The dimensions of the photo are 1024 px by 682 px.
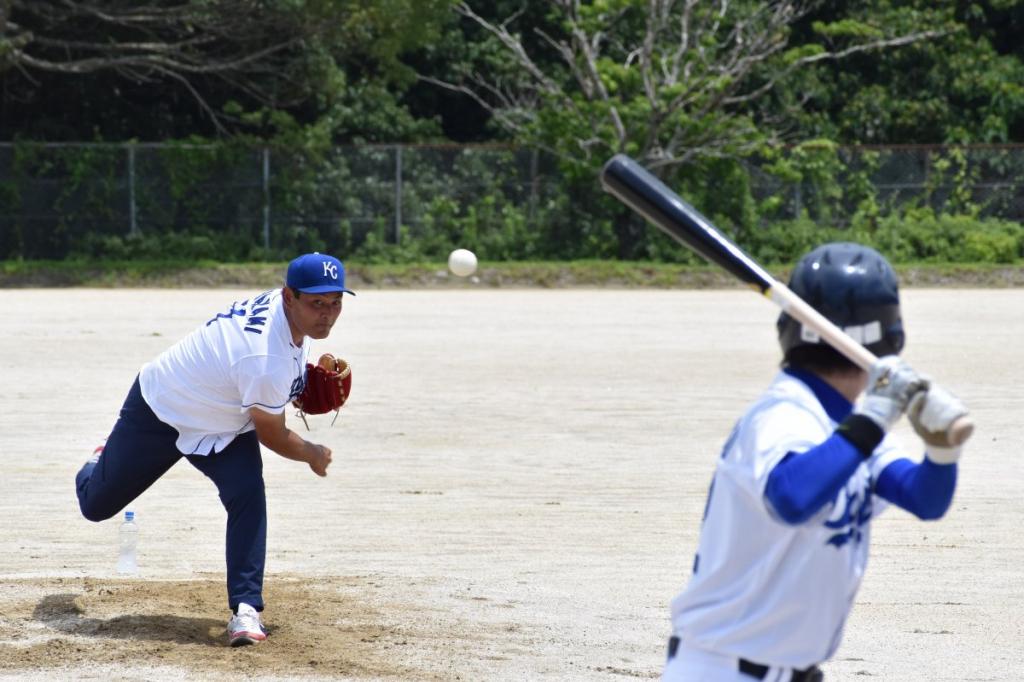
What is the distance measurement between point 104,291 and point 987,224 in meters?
18.3

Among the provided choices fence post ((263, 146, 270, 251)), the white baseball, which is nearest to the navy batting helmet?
the white baseball

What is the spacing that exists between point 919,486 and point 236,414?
146 inches

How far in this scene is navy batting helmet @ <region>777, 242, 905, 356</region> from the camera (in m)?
3.36

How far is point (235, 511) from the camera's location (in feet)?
20.9

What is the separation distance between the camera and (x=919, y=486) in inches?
130

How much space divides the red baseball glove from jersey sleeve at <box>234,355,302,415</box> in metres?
0.52

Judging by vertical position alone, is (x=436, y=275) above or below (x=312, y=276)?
below

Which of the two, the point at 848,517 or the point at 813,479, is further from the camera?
the point at 848,517

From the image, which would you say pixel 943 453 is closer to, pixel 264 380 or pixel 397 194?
pixel 264 380

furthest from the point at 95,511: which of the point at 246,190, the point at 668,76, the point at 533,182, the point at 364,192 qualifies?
the point at 668,76

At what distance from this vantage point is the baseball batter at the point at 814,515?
127 inches

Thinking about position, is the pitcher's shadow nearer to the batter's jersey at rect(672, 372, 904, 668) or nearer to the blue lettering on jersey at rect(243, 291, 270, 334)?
the blue lettering on jersey at rect(243, 291, 270, 334)

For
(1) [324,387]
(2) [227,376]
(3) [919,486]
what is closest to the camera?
(3) [919,486]

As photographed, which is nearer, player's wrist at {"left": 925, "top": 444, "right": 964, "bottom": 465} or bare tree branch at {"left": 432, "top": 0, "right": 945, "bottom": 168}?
player's wrist at {"left": 925, "top": 444, "right": 964, "bottom": 465}
